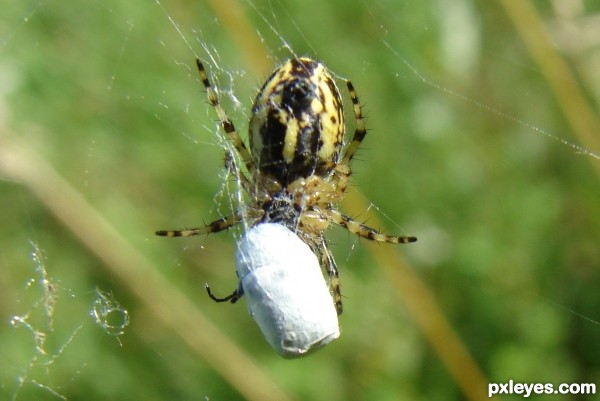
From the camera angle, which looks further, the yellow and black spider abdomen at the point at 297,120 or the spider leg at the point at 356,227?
the spider leg at the point at 356,227

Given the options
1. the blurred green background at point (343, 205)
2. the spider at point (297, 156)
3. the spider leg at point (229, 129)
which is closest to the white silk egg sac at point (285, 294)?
the spider at point (297, 156)

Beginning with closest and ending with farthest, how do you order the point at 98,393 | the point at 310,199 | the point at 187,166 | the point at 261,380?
the point at 310,199
the point at 261,380
the point at 98,393
the point at 187,166

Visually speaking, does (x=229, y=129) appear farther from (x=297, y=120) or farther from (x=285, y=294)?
(x=285, y=294)

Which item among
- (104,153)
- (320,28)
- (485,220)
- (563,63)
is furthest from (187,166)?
(563,63)

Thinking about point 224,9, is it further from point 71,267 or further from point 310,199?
point 71,267

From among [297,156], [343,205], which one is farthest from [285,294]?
[343,205]

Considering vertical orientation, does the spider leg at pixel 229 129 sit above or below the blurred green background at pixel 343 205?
above

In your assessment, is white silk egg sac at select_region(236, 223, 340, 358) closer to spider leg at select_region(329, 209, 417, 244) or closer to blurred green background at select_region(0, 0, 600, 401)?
spider leg at select_region(329, 209, 417, 244)

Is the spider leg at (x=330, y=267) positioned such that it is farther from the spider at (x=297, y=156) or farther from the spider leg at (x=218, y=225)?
the spider leg at (x=218, y=225)
